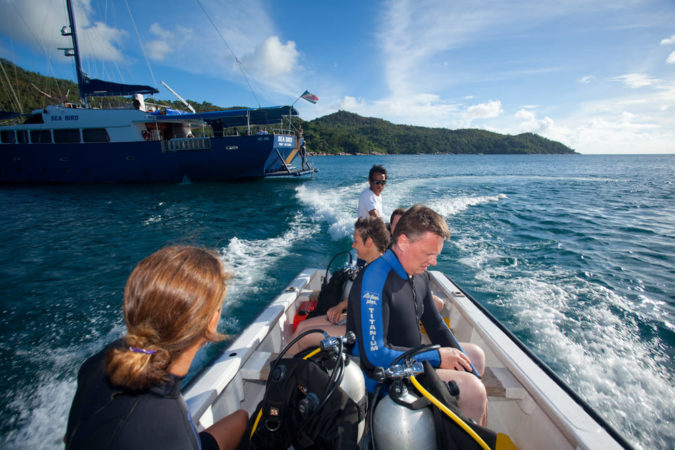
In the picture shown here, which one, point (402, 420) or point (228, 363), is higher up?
point (402, 420)

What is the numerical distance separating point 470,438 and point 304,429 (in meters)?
0.76

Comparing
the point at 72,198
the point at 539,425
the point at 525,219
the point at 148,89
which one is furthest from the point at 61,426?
the point at 148,89

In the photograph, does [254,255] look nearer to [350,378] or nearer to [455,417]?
[350,378]

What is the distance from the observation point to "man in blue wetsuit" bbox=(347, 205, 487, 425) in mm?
1818

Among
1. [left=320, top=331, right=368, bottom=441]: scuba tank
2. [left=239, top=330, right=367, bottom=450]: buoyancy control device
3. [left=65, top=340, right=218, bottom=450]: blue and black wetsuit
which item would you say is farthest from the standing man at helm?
[left=65, top=340, right=218, bottom=450]: blue and black wetsuit

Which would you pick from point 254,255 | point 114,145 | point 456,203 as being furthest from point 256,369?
point 114,145

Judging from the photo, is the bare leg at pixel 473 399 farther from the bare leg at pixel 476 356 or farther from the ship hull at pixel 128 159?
the ship hull at pixel 128 159

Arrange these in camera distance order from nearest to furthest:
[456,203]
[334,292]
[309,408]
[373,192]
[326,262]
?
[309,408] < [334,292] < [373,192] < [326,262] < [456,203]

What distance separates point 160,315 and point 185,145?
21.4 metres

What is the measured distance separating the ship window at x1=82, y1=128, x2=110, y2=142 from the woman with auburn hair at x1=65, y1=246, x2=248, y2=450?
23.4 m

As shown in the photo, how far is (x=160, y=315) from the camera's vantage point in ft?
3.29

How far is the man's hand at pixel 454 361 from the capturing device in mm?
1878

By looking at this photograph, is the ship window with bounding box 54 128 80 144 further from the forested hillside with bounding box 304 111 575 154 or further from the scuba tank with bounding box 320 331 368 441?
the forested hillside with bounding box 304 111 575 154

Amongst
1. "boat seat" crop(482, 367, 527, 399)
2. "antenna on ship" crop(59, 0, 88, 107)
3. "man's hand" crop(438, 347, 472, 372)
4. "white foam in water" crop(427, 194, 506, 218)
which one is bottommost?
"white foam in water" crop(427, 194, 506, 218)
